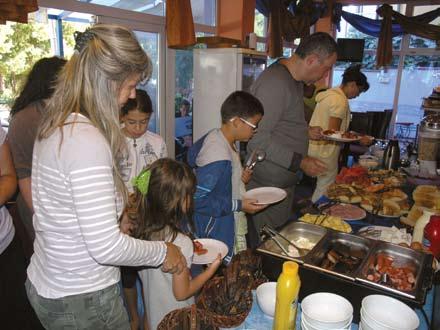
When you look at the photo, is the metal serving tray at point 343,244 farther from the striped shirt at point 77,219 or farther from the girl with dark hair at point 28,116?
the girl with dark hair at point 28,116

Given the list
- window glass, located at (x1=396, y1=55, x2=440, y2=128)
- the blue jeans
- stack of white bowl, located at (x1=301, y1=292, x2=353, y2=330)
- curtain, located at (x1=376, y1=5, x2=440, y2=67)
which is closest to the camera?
stack of white bowl, located at (x1=301, y1=292, x2=353, y2=330)

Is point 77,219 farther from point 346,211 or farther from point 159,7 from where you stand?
point 159,7

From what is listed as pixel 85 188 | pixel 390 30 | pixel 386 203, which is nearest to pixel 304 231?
pixel 386 203

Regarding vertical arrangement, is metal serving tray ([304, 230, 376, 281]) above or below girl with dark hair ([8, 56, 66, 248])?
below

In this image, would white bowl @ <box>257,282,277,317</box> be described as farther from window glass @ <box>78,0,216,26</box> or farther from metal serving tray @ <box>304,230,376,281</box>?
window glass @ <box>78,0,216,26</box>

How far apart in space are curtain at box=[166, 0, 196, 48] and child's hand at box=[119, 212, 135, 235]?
2.51 metres

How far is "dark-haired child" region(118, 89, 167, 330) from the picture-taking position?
1915 mm

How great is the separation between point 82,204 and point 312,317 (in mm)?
601

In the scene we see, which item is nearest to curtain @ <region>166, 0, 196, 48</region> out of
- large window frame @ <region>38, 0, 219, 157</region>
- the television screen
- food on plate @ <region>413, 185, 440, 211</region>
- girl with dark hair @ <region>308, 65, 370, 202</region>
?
large window frame @ <region>38, 0, 219, 157</region>

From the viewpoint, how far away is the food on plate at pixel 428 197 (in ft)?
6.35

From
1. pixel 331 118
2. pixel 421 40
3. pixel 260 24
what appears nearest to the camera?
pixel 331 118

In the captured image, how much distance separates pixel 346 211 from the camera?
1.96 m

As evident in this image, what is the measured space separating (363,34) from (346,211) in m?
6.77

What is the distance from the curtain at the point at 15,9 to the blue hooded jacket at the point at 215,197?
1.42 meters
